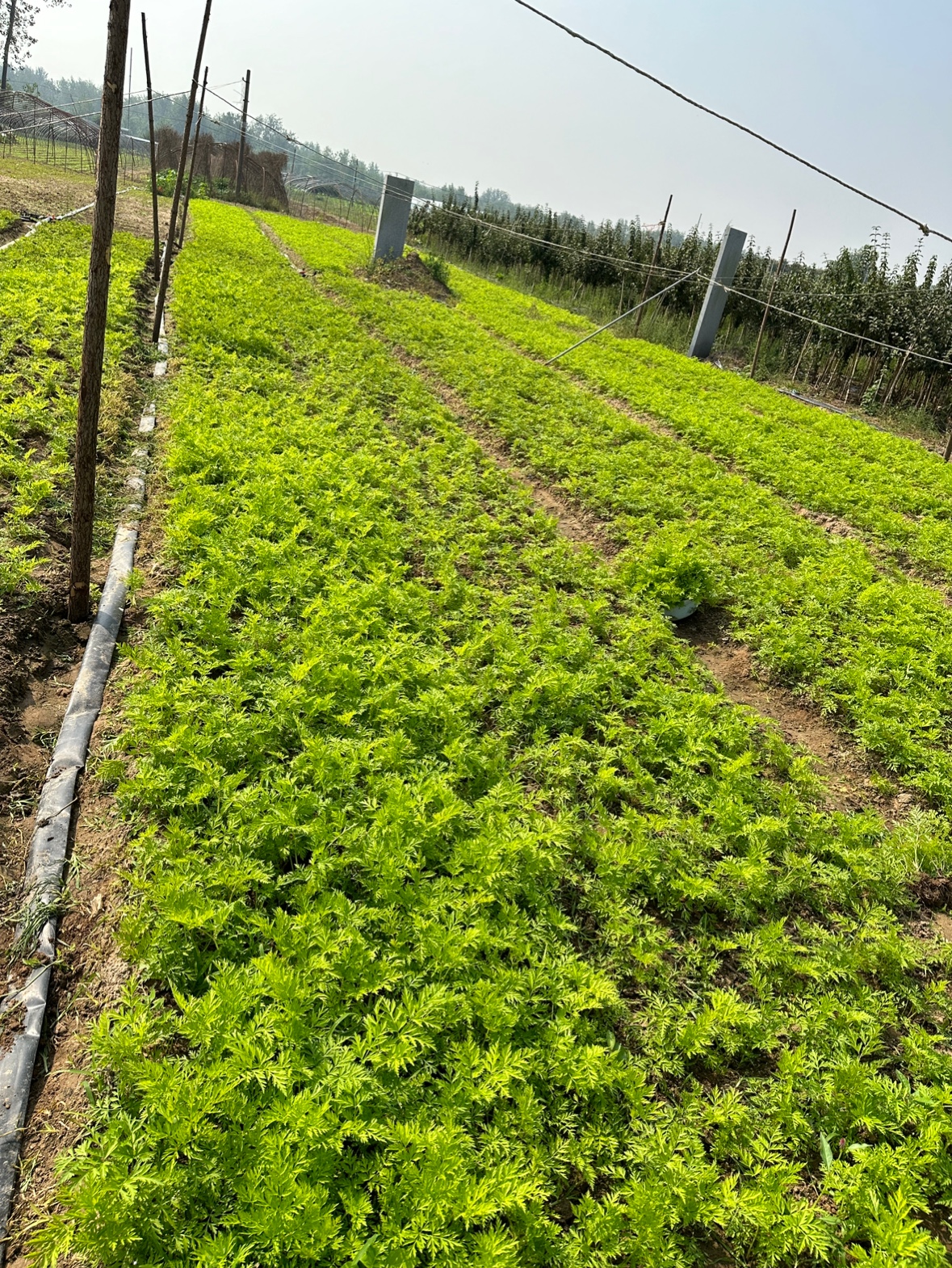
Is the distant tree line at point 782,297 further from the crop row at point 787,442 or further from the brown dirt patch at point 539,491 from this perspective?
the brown dirt patch at point 539,491

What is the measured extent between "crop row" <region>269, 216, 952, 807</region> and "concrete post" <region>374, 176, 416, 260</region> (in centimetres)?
1515

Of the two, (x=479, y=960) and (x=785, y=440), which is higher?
(x=785, y=440)

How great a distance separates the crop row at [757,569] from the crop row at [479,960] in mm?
1122

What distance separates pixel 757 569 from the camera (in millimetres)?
8484

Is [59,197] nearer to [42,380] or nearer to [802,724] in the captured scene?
[42,380]

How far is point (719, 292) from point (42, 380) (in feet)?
66.7

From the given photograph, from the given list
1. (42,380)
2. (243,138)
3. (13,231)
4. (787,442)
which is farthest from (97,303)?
(243,138)

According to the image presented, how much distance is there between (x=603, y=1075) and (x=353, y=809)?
181 centimetres

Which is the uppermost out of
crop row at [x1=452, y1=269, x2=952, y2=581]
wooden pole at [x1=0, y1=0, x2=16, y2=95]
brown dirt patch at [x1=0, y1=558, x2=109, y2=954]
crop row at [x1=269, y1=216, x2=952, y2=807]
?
wooden pole at [x1=0, y1=0, x2=16, y2=95]

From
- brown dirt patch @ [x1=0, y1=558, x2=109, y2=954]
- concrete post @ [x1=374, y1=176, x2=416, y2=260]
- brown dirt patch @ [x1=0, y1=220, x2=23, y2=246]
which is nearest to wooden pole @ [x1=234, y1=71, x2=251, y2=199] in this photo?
concrete post @ [x1=374, y1=176, x2=416, y2=260]

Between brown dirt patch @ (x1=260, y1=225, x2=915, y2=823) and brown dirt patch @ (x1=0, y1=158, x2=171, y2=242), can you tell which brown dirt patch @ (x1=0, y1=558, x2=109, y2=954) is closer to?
brown dirt patch @ (x1=260, y1=225, x2=915, y2=823)

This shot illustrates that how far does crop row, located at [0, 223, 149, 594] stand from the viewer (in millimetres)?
6250

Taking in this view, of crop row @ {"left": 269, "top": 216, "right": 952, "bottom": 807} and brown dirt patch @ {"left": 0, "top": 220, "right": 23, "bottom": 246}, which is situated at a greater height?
brown dirt patch @ {"left": 0, "top": 220, "right": 23, "bottom": 246}

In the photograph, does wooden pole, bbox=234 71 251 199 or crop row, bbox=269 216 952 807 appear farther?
wooden pole, bbox=234 71 251 199
